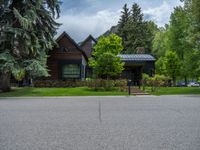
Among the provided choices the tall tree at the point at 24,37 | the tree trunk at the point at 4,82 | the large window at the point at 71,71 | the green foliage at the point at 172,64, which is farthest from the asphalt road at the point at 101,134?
the green foliage at the point at 172,64

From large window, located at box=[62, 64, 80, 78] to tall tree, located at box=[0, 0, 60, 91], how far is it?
5495 millimetres

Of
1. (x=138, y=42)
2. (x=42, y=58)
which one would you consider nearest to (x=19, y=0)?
(x=42, y=58)

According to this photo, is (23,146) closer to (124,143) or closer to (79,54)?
(124,143)

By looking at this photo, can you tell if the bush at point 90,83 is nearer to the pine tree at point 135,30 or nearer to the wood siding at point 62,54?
the wood siding at point 62,54

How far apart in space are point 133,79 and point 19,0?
1960cm

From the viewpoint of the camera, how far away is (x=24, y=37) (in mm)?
24141

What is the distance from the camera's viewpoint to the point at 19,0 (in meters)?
26.6

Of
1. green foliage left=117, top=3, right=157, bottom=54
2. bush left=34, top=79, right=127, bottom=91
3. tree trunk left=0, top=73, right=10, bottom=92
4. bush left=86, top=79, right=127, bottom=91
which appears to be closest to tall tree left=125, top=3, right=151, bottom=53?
green foliage left=117, top=3, right=157, bottom=54

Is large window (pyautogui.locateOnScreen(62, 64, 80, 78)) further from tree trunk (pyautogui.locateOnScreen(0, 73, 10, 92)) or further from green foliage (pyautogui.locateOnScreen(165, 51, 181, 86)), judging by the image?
green foliage (pyautogui.locateOnScreen(165, 51, 181, 86))

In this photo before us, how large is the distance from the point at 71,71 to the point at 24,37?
984 cm

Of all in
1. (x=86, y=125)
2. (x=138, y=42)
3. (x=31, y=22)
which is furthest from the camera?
(x=138, y=42)

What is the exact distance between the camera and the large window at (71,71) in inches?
1284

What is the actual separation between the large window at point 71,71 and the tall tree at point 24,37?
5.49 metres

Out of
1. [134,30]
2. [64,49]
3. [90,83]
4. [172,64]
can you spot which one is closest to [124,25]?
[134,30]
